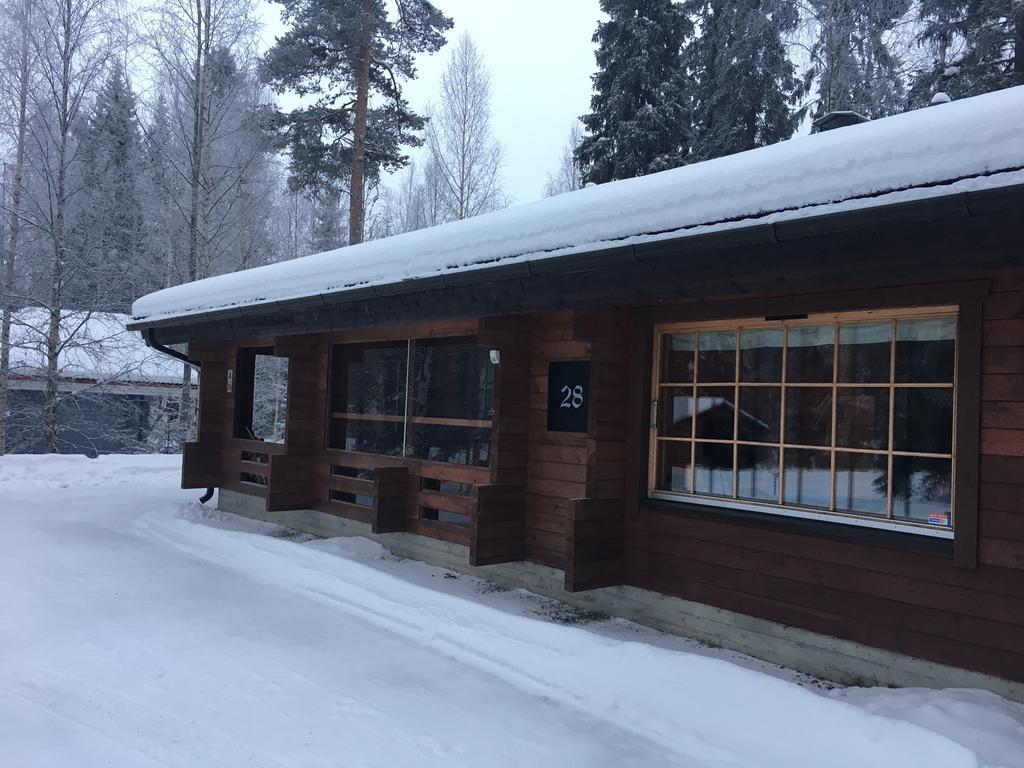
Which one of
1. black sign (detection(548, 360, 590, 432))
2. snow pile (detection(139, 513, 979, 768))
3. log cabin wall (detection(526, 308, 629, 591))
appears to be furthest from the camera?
black sign (detection(548, 360, 590, 432))

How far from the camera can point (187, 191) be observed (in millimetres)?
18562

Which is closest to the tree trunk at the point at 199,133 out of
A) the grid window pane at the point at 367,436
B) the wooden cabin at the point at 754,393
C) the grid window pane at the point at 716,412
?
the grid window pane at the point at 367,436

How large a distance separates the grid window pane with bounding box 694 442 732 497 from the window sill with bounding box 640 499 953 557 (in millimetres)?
124

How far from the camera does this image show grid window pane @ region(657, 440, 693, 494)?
4.87 meters

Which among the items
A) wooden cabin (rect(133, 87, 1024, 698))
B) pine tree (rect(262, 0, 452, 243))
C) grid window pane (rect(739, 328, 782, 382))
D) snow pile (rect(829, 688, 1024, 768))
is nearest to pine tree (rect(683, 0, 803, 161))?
pine tree (rect(262, 0, 452, 243))

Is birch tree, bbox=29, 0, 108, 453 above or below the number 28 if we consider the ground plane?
above

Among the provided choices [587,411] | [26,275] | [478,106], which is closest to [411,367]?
[587,411]

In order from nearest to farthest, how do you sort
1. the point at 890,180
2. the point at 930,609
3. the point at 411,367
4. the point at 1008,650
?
the point at 890,180 < the point at 1008,650 < the point at 930,609 < the point at 411,367

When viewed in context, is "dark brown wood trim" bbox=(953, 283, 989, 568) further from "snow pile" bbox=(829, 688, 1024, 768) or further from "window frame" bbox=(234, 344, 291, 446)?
"window frame" bbox=(234, 344, 291, 446)

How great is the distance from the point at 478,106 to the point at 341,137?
8.49m

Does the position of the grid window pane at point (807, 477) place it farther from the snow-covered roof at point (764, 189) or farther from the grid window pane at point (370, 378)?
the grid window pane at point (370, 378)

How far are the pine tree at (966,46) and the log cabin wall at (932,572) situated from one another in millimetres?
9955

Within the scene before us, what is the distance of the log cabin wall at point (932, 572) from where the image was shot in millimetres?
3352

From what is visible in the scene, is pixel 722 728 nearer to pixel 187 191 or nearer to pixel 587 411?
pixel 587 411
